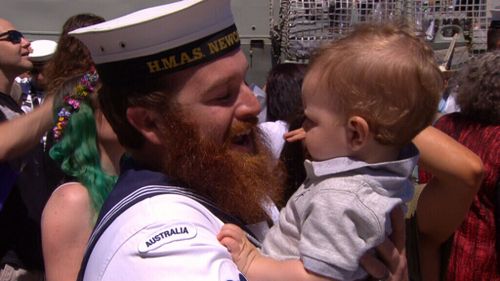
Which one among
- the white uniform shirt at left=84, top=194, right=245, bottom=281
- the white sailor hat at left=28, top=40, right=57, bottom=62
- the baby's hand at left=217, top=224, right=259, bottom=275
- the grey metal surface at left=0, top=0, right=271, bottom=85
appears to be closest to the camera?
the white uniform shirt at left=84, top=194, right=245, bottom=281

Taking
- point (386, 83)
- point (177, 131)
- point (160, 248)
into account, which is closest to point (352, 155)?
point (386, 83)

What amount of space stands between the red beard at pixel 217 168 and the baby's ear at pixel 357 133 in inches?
10.4

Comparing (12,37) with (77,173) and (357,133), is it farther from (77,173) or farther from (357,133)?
(357,133)

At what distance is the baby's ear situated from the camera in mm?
1488

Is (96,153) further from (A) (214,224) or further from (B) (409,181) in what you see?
(B) (409,181)

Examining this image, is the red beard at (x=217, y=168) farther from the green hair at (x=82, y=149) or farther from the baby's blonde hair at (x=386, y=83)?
the green hair at (x=82, y=149)

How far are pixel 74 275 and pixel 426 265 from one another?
1.32 metres

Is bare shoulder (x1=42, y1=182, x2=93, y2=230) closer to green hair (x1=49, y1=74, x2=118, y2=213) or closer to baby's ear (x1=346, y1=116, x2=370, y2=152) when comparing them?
green hair (x1=49, y1=74, x2=118, y2=213)

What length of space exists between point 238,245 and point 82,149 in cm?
123

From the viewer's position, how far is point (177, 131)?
1.50 meters

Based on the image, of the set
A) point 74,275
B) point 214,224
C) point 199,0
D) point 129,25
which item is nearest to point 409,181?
point 214,224

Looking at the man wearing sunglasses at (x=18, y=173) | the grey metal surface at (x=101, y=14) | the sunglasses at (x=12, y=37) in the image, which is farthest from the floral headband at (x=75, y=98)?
the grey metal surface at (x=101, y=14)

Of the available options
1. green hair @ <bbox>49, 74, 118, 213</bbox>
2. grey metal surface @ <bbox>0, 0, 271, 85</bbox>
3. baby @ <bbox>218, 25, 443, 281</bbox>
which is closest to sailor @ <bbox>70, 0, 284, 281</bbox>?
baby @ <bbox>218, 25, 443, 281</bbox>

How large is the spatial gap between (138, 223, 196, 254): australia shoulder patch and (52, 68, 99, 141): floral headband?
1.24 m
